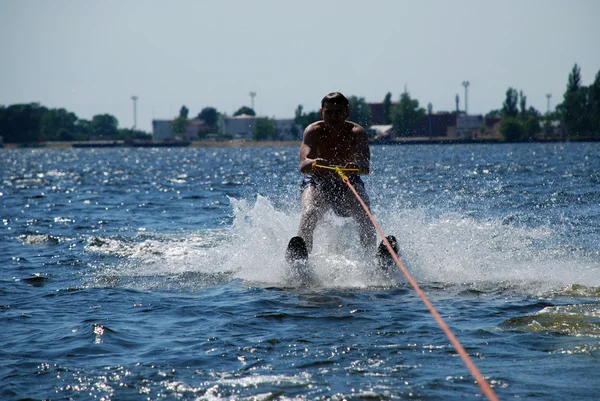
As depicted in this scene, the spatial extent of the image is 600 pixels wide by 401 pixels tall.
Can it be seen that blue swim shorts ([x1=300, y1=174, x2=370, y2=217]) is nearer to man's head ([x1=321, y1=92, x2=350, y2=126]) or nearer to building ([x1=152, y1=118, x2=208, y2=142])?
man's head ([x1=321, y1=92, x2=350, y2=126])

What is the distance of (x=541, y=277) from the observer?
7594 mm

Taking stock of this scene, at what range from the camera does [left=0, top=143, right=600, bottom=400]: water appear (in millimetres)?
4555

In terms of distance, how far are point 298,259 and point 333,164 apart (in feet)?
4.36

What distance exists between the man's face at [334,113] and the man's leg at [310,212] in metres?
0.72

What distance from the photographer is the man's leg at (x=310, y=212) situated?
8.06 m

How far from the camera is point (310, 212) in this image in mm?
8156

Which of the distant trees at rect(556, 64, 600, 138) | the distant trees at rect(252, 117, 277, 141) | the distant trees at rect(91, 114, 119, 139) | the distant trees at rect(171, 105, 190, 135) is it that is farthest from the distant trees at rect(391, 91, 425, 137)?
the distant trees at rect(91, 114, 119, 139)

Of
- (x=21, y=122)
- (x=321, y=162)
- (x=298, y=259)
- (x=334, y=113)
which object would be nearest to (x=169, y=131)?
(x=21, y=122)

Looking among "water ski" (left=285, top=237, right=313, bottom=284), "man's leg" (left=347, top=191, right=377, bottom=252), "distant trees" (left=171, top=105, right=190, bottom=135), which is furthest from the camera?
"distant trees" (left=171, top=105, right=190, bottom=135)

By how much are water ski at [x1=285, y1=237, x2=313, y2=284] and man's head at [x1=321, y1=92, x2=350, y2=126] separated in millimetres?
1553

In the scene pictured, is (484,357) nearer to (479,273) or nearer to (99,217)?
(479,273)

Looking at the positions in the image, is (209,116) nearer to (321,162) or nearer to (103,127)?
(103,127)

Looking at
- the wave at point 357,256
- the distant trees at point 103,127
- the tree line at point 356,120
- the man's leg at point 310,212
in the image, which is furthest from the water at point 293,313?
the distant trees at point 103,127

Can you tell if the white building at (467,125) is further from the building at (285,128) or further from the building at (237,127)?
the building at (237,127)
